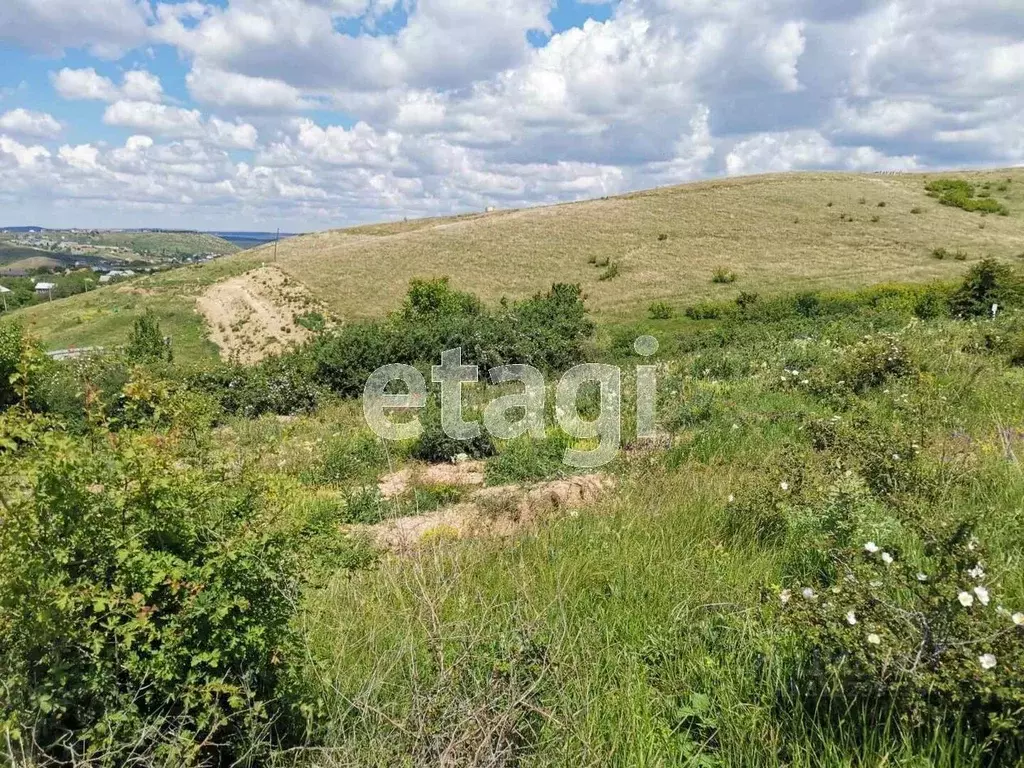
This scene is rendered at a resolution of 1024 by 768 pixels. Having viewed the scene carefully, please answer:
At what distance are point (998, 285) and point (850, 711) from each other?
2676 cm

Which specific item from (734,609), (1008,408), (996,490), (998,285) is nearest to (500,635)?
(734,609)

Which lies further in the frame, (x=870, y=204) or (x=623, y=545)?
(x=870, y=204)

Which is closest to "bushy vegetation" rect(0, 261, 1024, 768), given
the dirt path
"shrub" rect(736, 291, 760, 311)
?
"shrub" rect(736, 291, 760, 311)

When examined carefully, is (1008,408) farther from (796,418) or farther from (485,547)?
(485,547)

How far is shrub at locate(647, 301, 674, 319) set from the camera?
114 ft

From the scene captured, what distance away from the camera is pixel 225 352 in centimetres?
3778

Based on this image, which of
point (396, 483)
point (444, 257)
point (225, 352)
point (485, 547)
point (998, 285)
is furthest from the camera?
point (444, 257)

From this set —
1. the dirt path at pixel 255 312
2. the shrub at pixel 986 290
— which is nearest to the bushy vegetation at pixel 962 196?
the shrub at pixel 986 290

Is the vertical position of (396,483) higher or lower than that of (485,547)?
lower

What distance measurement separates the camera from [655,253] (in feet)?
157

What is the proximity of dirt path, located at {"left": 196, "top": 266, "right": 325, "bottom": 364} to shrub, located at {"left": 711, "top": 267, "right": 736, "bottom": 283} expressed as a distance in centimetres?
2429

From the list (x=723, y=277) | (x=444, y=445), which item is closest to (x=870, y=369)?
(x=444, y=445)

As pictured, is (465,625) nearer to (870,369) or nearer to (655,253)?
(870,369)

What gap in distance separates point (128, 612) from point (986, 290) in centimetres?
2809
